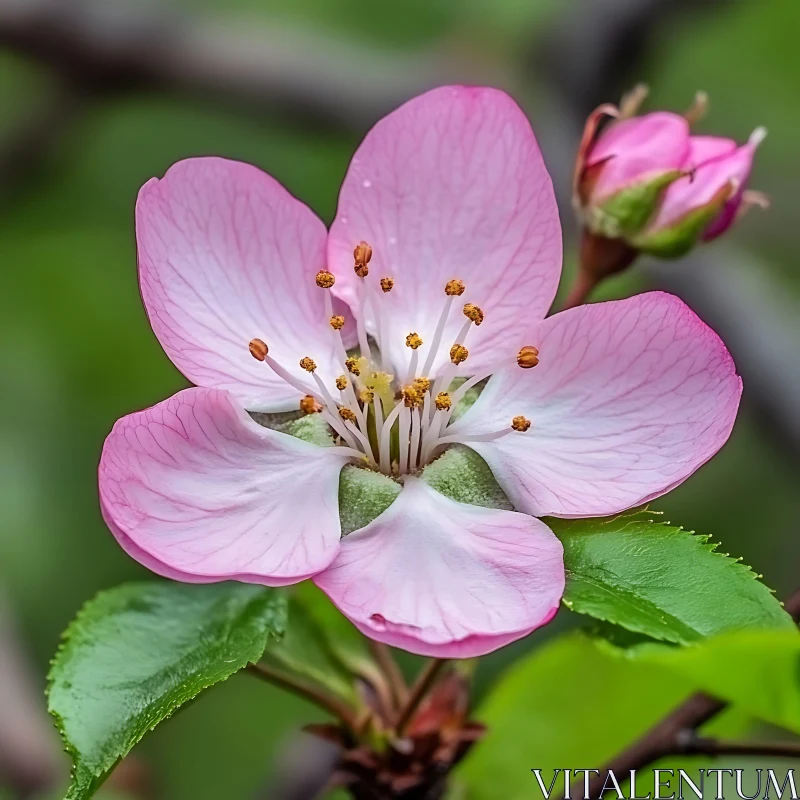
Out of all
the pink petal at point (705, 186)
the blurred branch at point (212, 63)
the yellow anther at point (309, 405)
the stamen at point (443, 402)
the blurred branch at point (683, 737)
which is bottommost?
the blurred branch at point (212, 63)

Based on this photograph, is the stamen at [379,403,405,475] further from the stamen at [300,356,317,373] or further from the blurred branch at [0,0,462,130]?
the blurred branch at [0,0,462,130]

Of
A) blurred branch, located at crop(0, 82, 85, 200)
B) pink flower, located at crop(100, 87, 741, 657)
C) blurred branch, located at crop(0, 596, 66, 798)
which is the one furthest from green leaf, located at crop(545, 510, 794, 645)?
blurred branch, located at crop(0, 82, 85, 200)

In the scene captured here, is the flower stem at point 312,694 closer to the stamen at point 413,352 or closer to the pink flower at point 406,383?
the pink flower at point 406,383

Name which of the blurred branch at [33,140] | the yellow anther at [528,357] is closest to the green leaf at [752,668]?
the yellow anther at [528,357]

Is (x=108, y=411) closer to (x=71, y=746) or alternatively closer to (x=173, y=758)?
(x=173, y=758)

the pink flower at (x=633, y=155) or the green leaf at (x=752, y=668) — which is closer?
the green leaf at (x=752, y=668)
